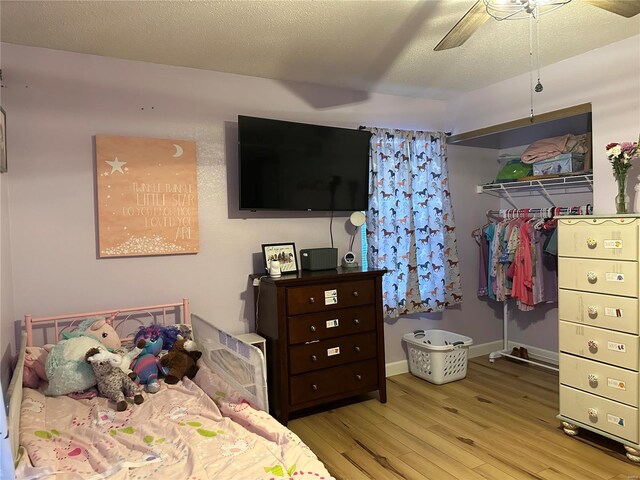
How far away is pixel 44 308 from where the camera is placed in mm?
2748

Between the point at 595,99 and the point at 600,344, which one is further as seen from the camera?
the point at 595,99

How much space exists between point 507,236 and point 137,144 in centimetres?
302

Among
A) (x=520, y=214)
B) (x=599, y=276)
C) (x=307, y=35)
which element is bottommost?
(x=599, y=276)

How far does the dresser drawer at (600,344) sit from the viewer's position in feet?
8.10

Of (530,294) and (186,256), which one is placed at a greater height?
(186,256)

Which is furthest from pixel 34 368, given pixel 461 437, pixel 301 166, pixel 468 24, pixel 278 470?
pixel 468 24

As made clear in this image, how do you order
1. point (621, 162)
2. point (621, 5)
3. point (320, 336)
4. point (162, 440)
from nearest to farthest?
point (621, 5) < point (162, 440) < point (621, 162) < point (320, 336)

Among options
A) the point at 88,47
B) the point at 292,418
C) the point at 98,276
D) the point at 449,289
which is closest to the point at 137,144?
the point at 88,47

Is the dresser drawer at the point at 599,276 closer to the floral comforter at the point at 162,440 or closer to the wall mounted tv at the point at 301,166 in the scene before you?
the wall mounted tv at the point at 301,166

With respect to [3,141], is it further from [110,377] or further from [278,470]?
[278,470]

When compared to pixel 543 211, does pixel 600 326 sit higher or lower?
lower

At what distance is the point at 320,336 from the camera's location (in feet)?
10.3

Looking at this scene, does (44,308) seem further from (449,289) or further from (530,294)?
(530,294)

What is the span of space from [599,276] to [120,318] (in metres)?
2.93
